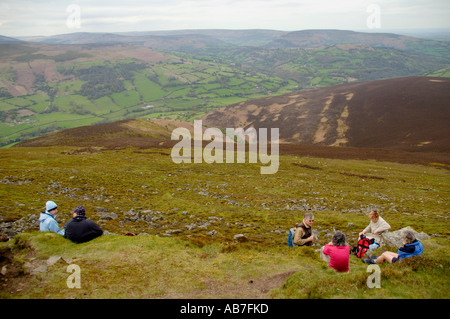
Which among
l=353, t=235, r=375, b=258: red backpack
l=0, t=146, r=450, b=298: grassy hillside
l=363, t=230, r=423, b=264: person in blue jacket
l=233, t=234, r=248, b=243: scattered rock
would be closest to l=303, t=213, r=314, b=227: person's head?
l=0, t=146, r=450, b=298: grassy hillside

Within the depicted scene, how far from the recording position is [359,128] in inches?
4813

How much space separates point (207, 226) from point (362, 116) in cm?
13231

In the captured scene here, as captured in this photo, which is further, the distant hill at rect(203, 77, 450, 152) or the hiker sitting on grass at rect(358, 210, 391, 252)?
the distant hill at rect(203, 77, 450, 152)

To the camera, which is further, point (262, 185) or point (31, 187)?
point (262, 185)

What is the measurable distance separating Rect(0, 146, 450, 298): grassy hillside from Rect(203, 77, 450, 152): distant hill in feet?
206

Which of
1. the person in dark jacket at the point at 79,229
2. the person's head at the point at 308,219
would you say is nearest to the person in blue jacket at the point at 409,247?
the person's head at the point at 308,219

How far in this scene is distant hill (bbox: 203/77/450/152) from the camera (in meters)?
104

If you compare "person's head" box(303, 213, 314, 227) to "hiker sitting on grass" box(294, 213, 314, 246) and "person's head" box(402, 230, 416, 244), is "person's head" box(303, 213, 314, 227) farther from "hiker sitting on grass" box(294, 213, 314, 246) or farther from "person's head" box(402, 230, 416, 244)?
"person's head" box(402, 230, 416, 244)

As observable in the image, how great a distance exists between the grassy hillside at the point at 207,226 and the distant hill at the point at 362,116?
62831 millimetres

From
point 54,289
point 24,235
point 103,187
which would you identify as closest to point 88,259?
point 54,289

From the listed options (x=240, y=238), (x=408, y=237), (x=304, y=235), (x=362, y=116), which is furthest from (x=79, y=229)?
(x=362, y=116)

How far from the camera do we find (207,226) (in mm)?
20828

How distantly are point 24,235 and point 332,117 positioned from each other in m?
Result: 144
